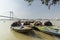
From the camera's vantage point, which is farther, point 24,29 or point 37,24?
point 37,24

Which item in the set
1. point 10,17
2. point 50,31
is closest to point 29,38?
point 50,31

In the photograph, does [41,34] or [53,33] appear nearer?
[53,33]

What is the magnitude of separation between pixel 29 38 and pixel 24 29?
1389mm

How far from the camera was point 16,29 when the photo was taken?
1016 inches

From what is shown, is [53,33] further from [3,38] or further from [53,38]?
[3,38]

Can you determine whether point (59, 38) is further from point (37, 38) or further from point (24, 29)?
point (24, 29)

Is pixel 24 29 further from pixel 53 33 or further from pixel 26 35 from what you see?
pixel 53 33

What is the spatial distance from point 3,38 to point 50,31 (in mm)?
4806

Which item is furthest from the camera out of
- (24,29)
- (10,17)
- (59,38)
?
(10,17)

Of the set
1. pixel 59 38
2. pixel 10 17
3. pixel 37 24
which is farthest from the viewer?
pixel 10 17

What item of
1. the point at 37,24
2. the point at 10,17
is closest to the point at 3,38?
the point at 37,24

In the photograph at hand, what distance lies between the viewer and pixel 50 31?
932 inches

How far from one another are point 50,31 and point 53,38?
101cm

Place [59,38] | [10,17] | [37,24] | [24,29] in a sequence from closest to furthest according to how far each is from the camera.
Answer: [59,38] < [24,29] < [37,24] < [10,17]
